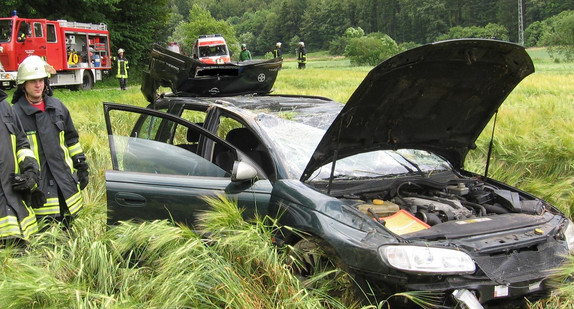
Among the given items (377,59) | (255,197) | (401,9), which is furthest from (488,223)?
(401,9)

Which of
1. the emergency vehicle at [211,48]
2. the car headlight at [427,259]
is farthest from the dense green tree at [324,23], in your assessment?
the car headlight at [427,259]

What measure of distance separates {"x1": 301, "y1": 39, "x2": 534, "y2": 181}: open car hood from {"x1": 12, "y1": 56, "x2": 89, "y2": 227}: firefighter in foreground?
184 centimetres

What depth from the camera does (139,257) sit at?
3.34m

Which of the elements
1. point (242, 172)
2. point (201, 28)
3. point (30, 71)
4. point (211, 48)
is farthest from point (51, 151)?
point (201, 28)

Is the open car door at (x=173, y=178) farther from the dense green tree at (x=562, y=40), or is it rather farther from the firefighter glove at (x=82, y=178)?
the dense green tree at (x=562, y=40)

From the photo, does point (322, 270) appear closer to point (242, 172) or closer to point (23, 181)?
point (242, 172)

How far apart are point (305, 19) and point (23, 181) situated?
104 m

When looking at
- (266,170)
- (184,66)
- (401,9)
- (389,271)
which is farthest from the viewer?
(401,9)

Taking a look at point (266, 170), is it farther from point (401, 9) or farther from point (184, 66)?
point (401, 9)

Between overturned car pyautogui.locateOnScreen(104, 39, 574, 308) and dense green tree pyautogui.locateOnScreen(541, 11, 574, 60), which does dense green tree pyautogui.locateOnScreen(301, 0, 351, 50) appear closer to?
dense green tree pyautogui.locateOnScreen(541, 11, 574, 60)

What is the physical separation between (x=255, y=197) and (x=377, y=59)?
47155 millimetres

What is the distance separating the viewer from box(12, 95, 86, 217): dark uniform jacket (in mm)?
4055

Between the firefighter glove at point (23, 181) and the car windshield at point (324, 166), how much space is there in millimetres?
1624

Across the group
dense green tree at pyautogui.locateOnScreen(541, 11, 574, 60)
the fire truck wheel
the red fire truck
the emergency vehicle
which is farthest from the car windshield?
dense green tree at pyautogui.locateOnScreen(541, 11, 574, 60)
